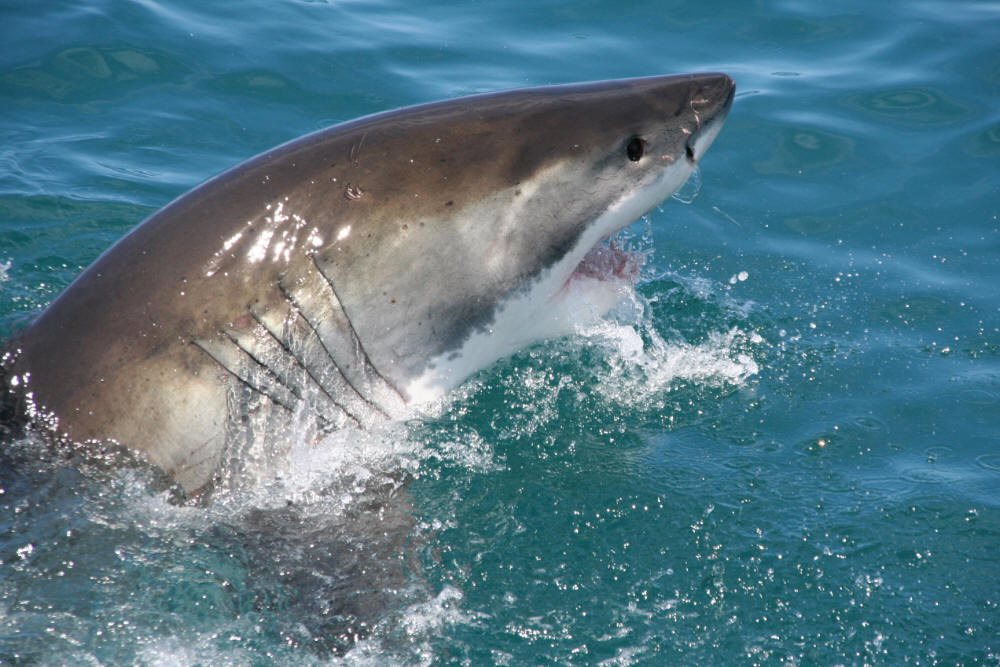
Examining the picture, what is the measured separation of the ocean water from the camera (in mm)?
2938

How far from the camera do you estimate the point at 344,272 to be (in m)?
3.00

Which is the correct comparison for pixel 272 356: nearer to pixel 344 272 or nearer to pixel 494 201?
pixel 344 272

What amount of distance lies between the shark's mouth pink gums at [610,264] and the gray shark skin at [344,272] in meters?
0.20

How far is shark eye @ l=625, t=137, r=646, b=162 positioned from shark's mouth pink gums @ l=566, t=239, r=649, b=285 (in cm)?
41

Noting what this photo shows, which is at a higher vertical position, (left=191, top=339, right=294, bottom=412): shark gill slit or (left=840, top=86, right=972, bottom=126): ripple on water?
(left=840, top=86, right=972, bottom=126): ripple on water

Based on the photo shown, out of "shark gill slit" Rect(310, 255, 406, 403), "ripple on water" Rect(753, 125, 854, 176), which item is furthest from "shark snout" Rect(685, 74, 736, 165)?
"ripple on water" Rect(753, 125, 854, 176)

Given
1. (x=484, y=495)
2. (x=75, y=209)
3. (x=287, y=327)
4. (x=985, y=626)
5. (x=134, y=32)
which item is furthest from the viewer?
(x=134, y=32)

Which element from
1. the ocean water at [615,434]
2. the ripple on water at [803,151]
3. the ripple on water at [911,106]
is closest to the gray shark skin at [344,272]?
the ocean water at [615,434]

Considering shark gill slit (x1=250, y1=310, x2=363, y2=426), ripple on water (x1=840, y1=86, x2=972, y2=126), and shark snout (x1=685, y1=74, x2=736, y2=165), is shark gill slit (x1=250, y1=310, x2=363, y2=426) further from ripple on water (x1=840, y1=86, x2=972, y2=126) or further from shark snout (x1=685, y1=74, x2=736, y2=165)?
ripple on water (x1=840, y1=86, x2=972, y2=126)

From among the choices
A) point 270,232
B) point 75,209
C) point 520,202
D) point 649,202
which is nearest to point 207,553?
point 270,232

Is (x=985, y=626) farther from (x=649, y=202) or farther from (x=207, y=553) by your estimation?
(x=207, y=553)

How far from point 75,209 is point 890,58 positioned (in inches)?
241

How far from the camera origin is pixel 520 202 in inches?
123

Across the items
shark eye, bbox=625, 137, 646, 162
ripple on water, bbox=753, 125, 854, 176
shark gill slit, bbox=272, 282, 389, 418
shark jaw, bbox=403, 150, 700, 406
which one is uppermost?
ripple on water, bbox=753, 125, 854, 176
